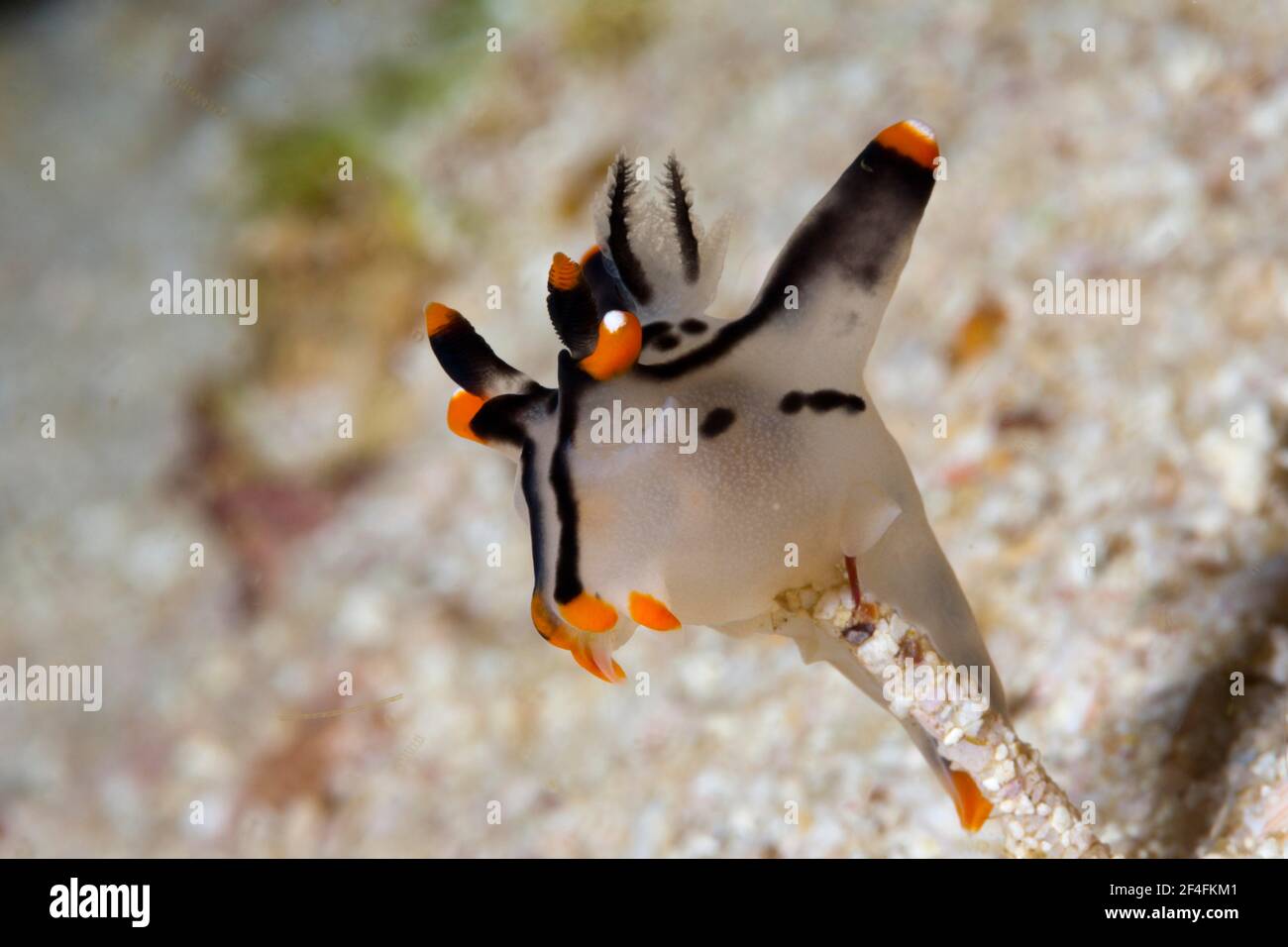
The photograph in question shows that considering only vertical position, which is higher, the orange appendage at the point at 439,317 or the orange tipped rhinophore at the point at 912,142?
the orange tipped rhinophore at the point at 912,142


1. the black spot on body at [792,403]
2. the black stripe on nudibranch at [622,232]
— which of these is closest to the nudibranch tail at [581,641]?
the black spot on body at [792,403]

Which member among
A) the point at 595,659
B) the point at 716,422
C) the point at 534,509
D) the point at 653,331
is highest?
the point at 653,331

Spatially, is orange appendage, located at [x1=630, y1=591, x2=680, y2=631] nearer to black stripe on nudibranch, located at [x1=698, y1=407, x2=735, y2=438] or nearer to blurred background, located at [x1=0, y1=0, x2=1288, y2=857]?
black stripe on nudibranch, located at [x1=698, y1=407, x2=735, y2=438]

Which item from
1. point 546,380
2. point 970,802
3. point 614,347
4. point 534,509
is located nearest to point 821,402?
point 614,347

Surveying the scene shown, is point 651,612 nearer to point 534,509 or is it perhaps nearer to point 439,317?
point 534,509

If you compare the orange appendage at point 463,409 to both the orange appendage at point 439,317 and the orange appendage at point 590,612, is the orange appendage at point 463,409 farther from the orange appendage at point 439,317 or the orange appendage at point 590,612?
the orange appendage at point 590,612

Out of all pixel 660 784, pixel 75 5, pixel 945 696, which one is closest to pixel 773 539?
pixel 945 696

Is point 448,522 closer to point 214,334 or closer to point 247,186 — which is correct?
point 214,334
